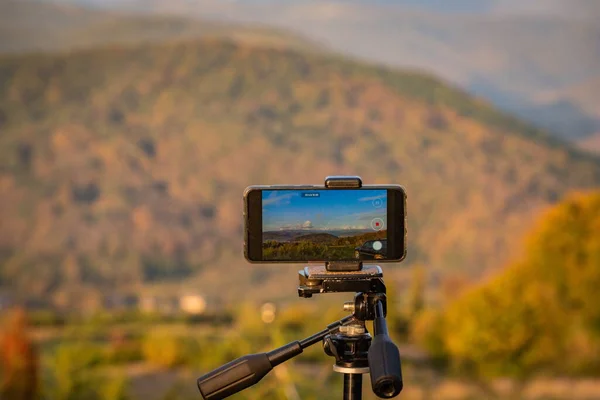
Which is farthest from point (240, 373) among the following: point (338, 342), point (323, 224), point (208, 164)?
point (208, 164)

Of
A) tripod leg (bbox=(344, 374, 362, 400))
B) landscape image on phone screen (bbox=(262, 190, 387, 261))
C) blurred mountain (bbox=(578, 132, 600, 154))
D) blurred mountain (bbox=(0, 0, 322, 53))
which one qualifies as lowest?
tripod leg (bbox=(344, 374, 362, 400))

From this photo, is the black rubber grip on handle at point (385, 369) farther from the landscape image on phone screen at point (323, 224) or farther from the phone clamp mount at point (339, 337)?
the landscape image on phone screen at point (323, 224)

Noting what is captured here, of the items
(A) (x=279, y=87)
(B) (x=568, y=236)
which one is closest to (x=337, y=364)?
(B) (x=568, y=236)

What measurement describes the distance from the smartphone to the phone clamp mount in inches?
1.6

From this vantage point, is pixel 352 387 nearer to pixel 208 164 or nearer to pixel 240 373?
pixel 240 373

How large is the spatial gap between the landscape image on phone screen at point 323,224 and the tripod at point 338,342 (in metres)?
0.05

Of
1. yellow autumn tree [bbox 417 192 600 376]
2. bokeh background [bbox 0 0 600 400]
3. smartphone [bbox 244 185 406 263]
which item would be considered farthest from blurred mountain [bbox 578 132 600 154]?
smartphone [bbox 244 185 406 263]

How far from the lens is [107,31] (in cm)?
1773

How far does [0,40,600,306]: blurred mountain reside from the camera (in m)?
14.0

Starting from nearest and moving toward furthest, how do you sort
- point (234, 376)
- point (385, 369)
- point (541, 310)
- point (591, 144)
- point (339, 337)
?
1. point (385, 369)
2. point (234, 376)
3. point (339, 337)
4. point (541, 310)
5. point (591, 144)

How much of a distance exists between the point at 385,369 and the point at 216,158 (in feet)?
48.9

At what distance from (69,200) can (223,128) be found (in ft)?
10.9

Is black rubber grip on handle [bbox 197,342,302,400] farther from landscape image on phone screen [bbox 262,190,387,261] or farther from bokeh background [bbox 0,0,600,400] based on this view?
bokeh background [bbox 0,0,600,400]

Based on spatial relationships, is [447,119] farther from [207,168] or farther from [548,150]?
[207,168]
